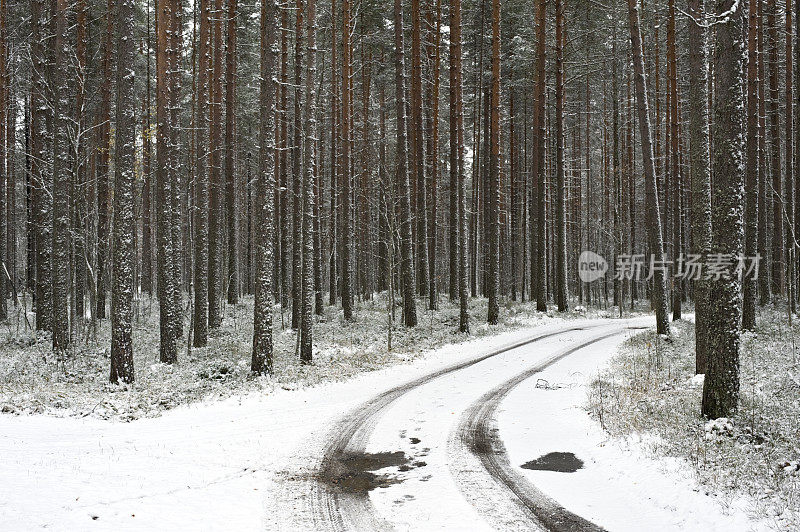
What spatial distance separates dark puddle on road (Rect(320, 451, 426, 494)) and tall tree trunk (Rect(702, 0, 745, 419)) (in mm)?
5239

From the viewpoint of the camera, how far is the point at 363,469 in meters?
7.15

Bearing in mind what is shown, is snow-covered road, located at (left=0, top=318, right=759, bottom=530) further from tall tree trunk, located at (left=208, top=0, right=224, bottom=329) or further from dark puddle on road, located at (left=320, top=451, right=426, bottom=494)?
tall tree trunk, located at (left=208, top=0, right=224, bottom=329)

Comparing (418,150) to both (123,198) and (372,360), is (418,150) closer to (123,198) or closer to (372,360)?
(372,360)

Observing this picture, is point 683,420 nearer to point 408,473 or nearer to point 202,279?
point 408,473

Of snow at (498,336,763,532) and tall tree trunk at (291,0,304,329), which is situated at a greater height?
tall tree trunk at (291,0,304,329)

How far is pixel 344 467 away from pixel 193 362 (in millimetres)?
10163

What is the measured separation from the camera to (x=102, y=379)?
12.9 meters

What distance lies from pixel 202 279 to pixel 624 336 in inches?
646

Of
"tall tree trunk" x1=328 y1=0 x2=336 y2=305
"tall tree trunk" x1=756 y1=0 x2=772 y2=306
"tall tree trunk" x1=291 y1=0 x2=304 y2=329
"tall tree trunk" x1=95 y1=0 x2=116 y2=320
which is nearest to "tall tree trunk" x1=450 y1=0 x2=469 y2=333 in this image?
"tall tree trunk" x1=328 y1=0 x2=336 y2=305

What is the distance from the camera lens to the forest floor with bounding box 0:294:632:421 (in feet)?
35.6

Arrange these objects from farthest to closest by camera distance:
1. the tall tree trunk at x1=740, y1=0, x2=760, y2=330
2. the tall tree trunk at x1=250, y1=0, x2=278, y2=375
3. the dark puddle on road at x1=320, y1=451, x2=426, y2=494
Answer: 1. the tall tree trunk at x1=740, y1=0, x2=760, y2=330
2. the tall tree trunk at x1=250, y1=0, x2=278, y2=375
3. the dark puddle on road at x1=320, y1=451, x2=426, y2=494

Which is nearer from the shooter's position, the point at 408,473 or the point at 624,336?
the point at 408,473

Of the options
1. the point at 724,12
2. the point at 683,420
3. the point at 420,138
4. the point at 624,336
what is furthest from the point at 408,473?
the point at 420,138

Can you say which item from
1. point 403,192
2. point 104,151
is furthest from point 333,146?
point 104,151
